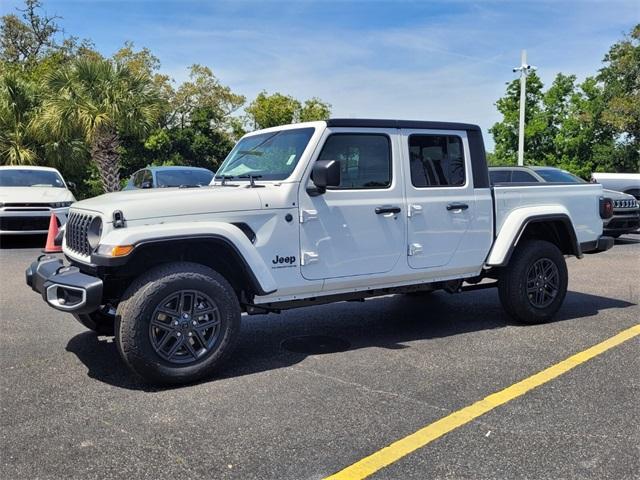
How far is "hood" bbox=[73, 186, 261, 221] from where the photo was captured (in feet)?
13.5

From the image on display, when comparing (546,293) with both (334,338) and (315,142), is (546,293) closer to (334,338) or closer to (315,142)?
(334,338)

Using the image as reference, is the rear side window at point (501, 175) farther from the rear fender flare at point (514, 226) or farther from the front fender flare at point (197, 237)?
the front fender flare at point (197, 237)

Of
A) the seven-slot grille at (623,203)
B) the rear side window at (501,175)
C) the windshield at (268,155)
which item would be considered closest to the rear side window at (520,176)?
the rear side window at (501,175)

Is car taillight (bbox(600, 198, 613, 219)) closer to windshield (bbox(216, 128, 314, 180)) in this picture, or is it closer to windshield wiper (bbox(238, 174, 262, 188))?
windshield (bbox(216, 128, 314, 180))

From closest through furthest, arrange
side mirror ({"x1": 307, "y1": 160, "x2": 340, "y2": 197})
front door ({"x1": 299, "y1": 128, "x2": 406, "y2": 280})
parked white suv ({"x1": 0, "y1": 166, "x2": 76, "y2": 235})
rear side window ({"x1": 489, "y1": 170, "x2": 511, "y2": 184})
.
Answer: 1. side mirror ({"x1": 307, "y1": 160, "x2": 340, "y2": 197})
2. front door ({"x1": 299, "y1": 128, "x2": 406, "y2": 280})
3. parked white suv ({"x1": 0, "y1": 166, "x2": 76, "y2": 235})
4. rear side window ({"x1": 489, "y1": 170, "x2": 511, "y2": 184})

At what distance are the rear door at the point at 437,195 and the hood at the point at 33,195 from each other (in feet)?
30.0

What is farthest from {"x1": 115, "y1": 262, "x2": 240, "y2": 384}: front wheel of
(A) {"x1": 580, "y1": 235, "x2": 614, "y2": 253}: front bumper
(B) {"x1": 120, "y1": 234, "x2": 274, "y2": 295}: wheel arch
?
(A) {"x1": 580, "y1": 235, "x2": 614, "y2": 253}: front bumper

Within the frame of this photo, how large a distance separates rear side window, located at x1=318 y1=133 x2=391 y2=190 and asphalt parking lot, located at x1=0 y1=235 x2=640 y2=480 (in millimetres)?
1435

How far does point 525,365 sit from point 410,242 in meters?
1.36

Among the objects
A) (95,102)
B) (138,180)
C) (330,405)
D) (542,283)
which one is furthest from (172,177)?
(330,405)

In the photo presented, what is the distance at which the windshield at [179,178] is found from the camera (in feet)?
37.6

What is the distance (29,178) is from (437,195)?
10881 mm

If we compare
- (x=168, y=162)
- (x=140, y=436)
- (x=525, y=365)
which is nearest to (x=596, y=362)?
(x=525, y=365)

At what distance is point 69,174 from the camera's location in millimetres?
21500
